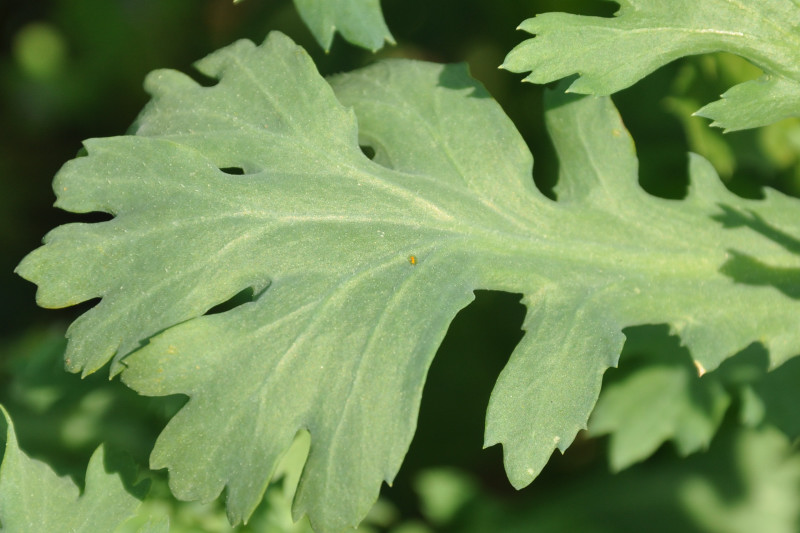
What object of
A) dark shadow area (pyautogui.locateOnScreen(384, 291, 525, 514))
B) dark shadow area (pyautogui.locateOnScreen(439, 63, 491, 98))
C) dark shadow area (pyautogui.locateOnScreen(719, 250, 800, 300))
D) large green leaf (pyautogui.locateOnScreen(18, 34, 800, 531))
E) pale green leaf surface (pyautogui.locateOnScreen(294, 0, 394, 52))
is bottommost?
dark shadow area (pyautogui.locateOnScreen(384, 291, 525, 514))

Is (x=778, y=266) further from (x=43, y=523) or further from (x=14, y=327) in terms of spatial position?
(x=14, y=327)

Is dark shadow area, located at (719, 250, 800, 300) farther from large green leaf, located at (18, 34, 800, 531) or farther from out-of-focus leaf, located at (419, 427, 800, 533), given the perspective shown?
out-of-focus leaf, located at (419, 427, 800, 533)

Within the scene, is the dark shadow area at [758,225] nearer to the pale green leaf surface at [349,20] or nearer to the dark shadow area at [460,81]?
the dark shadow area at [460,81]

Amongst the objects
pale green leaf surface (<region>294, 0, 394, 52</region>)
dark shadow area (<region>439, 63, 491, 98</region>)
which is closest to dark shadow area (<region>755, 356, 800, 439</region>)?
dark shadow area (<region>439, 63, 491, 98</region>)

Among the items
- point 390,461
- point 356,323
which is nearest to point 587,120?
point 356,323

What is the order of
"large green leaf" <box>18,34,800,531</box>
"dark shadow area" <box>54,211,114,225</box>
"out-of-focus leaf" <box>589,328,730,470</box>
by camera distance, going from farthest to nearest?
"dark shadow area" <box>54,211,114,225</box> → "out-of-focus leaf" <box>589,328,730,470</box> → "large green leaf" <box>18,34,800,531</box>

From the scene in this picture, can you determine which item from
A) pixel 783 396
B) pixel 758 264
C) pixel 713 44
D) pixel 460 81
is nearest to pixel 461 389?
pixel 783 396

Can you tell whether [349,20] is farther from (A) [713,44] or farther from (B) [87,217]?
(B) [87,217]
